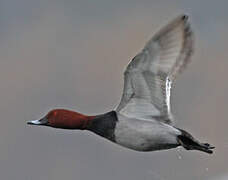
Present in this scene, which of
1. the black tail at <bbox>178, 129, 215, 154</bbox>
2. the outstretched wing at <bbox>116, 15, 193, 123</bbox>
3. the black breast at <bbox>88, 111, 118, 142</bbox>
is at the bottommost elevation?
the black tail at <bbox>178, 129, 215, 154</bbox>

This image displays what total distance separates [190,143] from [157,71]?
1.38 m

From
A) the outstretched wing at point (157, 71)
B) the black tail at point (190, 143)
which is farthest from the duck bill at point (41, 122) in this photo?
the black tail at point (190, 143)

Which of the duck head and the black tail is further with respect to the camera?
the duck head

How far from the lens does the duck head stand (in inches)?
678

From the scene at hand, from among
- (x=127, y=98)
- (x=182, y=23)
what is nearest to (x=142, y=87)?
(x=127, y=98)

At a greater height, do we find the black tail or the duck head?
the duck head

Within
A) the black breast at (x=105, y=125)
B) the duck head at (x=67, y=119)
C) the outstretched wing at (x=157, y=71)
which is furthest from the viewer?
the duck head at (x=67, y=119)

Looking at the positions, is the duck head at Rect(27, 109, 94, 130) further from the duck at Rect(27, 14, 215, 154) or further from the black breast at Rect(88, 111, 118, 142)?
the black breast at Rect(88, 111, 118, 142)

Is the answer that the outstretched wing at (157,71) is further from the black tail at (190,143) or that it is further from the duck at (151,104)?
the black tail at (190,143)

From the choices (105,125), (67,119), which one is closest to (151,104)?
(105,125)

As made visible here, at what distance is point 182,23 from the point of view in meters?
16.3

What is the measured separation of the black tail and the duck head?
172 cm

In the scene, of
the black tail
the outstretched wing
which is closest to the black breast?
the outstretched wing

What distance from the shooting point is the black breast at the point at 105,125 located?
16.9 m
